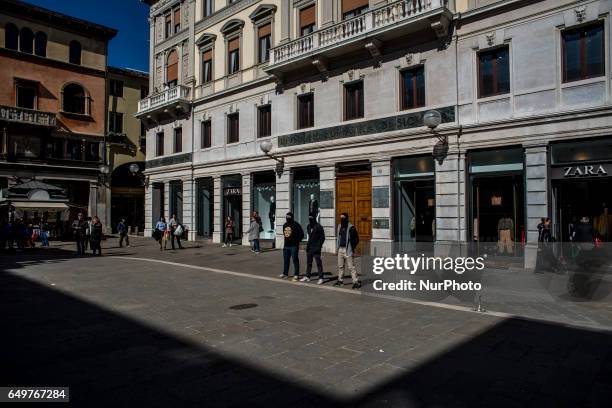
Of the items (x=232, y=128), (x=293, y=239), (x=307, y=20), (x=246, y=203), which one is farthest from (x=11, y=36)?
(x=293, y=239)

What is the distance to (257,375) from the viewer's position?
15.6 ft

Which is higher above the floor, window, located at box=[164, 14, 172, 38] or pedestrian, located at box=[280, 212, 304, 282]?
window, located at box=[164, 14, 172, 38]

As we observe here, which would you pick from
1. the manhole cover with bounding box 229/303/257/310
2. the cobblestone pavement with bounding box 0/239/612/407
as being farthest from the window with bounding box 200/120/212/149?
the manhole cover with bounding box 229/303/257/310

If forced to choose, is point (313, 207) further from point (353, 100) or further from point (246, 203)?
point (353, 100)

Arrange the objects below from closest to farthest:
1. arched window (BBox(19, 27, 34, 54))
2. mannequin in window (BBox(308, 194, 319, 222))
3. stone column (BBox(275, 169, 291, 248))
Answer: mannequin in window (BBox(308, 194, 319, 222)) → stone column (BBox(275, 169, 291, 248)) → arched window (BBox(19, 27, 34, 54))

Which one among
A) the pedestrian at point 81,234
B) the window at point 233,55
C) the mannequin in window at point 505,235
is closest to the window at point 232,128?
the window at point 233,55

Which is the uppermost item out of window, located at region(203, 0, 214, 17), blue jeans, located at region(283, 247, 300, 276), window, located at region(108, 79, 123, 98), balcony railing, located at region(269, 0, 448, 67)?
window, located at region(203, 0, 214, 17)

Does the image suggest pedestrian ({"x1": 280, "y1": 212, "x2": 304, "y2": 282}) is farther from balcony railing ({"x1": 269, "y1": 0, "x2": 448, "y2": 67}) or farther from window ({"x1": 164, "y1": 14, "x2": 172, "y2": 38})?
window ({"x1": 164, "y1": 14, "x2": 172, "y2": 38})

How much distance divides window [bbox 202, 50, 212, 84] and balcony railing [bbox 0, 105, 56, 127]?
45.4 feet

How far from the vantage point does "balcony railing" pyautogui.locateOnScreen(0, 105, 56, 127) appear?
28.7 m

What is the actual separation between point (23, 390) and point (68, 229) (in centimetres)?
2857

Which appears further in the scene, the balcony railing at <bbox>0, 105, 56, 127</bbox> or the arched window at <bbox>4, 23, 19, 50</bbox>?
the arched window at <bbox>4, 23, 19, 50</bbox>

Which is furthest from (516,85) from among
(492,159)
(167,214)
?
(167,214)

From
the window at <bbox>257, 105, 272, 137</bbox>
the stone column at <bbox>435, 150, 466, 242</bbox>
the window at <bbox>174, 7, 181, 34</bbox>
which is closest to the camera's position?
the stone column at <bbox>435, 150, 466, 242</bbox>
